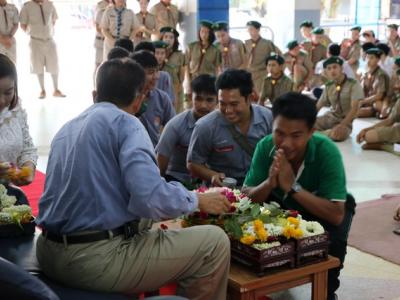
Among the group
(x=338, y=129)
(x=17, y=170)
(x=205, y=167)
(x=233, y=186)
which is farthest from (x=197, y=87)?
(x=338, y=129)

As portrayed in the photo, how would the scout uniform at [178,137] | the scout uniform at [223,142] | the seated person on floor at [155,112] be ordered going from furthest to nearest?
1. the seated person on floor at [155,112]
2. the scout uniform at [178,137]
3. the scout uniform at [223,142]

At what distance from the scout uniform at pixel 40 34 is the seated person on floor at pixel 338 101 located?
4796mm

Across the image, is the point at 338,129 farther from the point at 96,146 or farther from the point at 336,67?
the point at 96,146

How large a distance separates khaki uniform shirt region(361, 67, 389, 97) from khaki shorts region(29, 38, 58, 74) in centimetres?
495

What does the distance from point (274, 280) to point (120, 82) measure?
95 cm

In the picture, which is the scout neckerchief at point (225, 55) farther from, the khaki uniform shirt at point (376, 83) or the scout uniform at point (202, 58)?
the khaki uniform shirt at point (376, 83)

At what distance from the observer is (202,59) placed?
9.29m

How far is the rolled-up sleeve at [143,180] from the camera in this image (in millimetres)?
2158

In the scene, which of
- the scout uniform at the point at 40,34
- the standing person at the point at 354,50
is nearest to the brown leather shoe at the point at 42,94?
the scout uniform at the point at 40,34

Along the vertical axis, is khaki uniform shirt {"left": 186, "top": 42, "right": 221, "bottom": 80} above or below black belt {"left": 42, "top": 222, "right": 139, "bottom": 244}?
above

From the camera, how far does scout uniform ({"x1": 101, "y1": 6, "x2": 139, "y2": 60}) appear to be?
1033 cm

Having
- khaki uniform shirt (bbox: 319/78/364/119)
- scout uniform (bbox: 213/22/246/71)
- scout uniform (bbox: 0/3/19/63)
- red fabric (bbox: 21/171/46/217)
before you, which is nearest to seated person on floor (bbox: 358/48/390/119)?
khaki uniform shirt (bbox: 319/78/364/119)

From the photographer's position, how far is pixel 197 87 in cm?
394

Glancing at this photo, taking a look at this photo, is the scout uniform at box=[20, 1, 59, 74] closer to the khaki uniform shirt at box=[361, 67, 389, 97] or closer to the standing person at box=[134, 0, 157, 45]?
the standing person at box=[134, 0, 157, 45]
